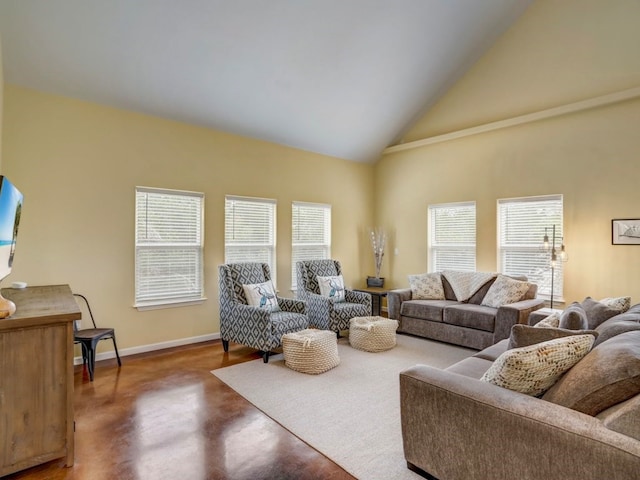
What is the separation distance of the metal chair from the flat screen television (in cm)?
127

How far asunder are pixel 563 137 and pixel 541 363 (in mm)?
4112

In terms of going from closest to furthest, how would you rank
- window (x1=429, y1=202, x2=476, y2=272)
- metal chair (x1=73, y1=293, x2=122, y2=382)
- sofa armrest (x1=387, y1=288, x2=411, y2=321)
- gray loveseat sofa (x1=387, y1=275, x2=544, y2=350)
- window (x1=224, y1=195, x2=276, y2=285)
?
metal chair (x1=73, y1=293, x2=122, y2=382)
gray loveseat sofa (x1=387, y1=275, x2=544, y2=350)
window (x1=224, y1=195, x2=276, y2=285)
sofa armrest (x1=387, y1=288, x2=411, y2=321)
window (x1=429, y1=202, x2=476, y2=272)

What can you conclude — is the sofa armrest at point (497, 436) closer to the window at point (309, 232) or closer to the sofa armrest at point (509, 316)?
the sofa armrest at point (509, 316)

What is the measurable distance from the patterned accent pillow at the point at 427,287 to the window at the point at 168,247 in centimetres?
311

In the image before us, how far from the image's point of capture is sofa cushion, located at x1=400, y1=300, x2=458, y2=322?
4777 mm

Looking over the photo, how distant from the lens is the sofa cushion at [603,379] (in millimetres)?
1434

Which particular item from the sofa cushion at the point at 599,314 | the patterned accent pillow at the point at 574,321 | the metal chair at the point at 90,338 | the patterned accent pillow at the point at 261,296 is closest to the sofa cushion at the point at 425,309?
the patterned accent pillow at the point at 261,296

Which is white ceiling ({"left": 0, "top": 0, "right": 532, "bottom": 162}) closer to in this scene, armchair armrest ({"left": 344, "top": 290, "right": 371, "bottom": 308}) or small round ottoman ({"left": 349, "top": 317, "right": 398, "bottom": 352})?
armchair armrest ({"left": 344, "top": 290, "right": 371, "bottom": 308})

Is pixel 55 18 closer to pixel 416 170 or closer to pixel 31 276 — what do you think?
pixel 31 276

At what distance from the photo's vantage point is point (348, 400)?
9.87 ft

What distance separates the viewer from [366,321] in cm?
453

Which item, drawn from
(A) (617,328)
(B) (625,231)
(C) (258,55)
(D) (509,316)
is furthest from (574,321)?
(C) (258,55)

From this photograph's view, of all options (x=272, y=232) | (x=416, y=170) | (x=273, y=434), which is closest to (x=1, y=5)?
(x=272, y=232)

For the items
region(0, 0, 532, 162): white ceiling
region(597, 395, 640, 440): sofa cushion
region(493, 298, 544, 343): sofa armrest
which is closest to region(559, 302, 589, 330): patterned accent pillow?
region(597, 395, 640, 440): sofa cushion
